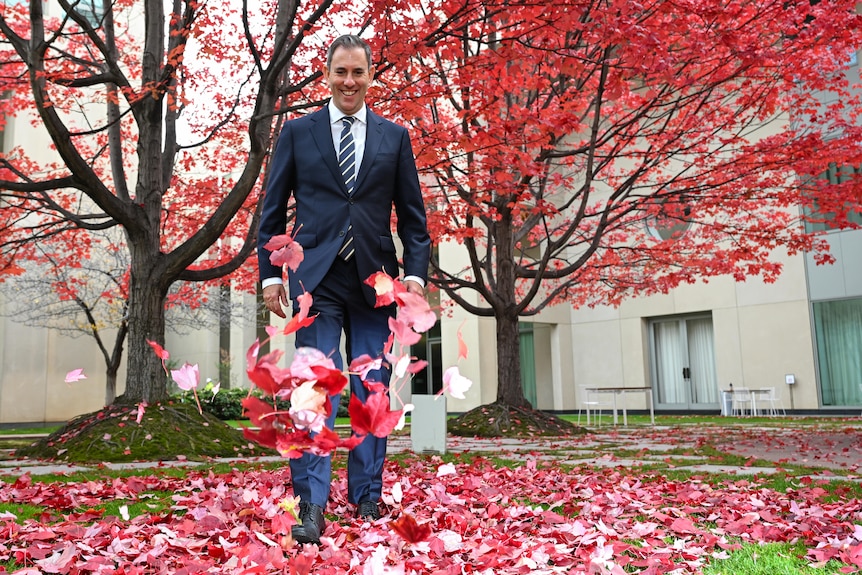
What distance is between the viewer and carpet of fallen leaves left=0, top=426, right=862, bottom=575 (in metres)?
1.84

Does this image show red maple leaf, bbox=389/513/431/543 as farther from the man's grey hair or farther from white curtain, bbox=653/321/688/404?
white curtain, bbox=653/321/688/404

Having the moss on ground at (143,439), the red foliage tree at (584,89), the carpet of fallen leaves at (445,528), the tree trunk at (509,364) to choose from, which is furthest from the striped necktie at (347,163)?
the tree trunk at (509,364)

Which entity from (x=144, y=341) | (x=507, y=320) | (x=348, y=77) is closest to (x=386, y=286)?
(x=348, y=77)

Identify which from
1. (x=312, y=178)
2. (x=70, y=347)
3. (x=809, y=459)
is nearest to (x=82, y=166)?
(x=312, y=178)

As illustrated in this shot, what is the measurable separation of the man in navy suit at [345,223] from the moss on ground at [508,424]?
20.7 ft

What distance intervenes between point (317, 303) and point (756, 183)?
865cm

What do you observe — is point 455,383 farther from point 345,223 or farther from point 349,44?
point 349,44

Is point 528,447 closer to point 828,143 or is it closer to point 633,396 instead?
point 828,143

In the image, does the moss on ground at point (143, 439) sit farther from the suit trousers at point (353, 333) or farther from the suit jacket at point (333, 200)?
the suit jacket at point (333, 200)

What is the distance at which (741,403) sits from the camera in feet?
54.3

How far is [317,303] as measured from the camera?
2.54 m

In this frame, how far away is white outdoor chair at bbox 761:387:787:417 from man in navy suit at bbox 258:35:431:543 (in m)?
14.8

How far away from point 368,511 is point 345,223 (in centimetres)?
108

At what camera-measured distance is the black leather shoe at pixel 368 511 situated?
2525mm
